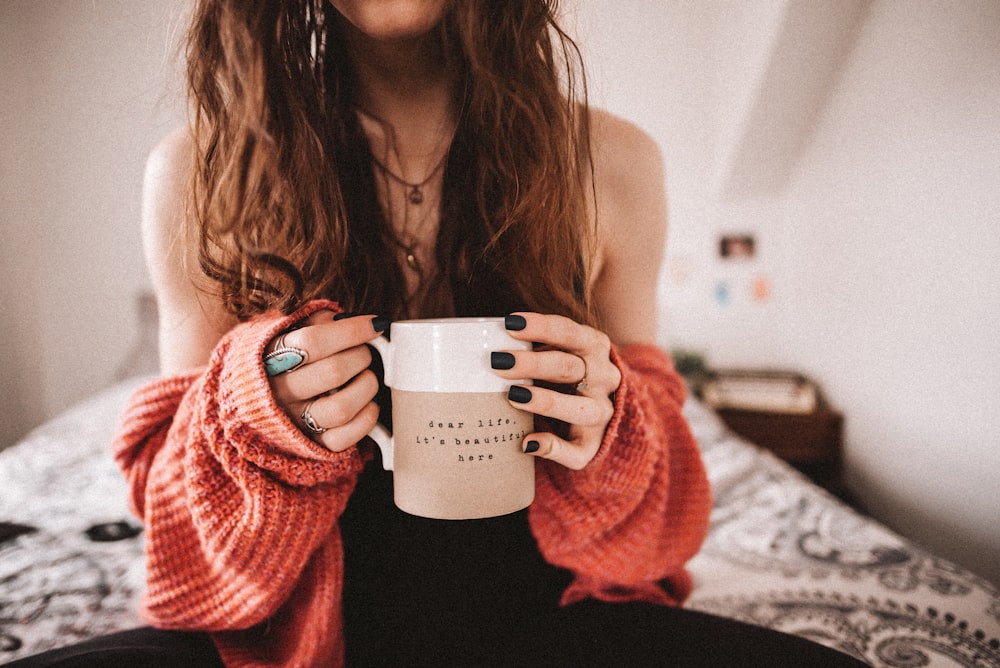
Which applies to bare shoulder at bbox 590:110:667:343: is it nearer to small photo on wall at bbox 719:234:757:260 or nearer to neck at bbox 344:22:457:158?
neck at bbox 344:22:457:158

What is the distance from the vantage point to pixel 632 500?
527 millimetres

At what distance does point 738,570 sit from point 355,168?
95cm

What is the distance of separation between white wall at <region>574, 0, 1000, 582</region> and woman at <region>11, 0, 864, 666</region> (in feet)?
0.81

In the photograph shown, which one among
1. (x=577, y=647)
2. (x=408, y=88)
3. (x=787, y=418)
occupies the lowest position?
(x=787, y=418)

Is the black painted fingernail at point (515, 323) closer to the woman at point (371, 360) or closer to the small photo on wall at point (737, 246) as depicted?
the woman at point (371, 360)

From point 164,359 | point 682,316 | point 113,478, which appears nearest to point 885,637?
point 164,359

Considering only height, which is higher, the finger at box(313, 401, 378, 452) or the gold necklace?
the gold necklace

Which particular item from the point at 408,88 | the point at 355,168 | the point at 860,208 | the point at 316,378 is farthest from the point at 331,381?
the point at 860,208

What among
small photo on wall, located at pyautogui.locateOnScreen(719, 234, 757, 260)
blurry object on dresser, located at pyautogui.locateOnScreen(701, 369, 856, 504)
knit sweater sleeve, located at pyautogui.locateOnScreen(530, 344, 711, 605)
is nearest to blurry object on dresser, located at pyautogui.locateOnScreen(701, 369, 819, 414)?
blurry object on dresser, located at pyautogui.locateOnScreen(701, 369, 856, 504)

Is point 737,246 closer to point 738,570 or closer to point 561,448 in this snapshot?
point 738,570

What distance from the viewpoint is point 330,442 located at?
40 centimetres

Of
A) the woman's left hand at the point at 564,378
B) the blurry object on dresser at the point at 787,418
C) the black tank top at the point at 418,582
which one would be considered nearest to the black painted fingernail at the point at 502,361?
the woman's left hand at the point at 564,378

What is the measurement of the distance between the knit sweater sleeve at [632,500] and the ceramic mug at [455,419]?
144 mm

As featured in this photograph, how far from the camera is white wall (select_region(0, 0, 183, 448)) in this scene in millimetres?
421
